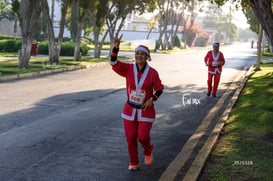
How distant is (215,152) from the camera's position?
23.9 ft

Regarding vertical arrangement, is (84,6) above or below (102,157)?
above

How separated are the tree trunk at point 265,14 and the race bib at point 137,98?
140 inches

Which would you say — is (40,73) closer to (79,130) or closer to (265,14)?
(79,130)

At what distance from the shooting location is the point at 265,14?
Result: 9047 mm

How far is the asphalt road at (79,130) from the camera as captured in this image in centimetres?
633

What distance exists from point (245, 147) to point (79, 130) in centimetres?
297

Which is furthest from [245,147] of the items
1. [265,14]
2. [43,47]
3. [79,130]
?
[43,47]

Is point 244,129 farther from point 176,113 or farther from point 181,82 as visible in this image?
point 181,82

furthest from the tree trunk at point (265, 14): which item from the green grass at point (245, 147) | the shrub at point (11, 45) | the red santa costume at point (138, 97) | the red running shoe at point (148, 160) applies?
the shrub at point (11, 45)

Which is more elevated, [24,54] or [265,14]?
[265,14]

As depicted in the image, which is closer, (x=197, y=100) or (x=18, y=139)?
(x=18, y=139)

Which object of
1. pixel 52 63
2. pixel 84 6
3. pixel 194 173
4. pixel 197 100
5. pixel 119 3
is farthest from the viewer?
pixel 119 3

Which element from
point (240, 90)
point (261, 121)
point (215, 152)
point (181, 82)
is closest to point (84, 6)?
point (181, 82)

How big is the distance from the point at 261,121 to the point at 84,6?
2083cm
